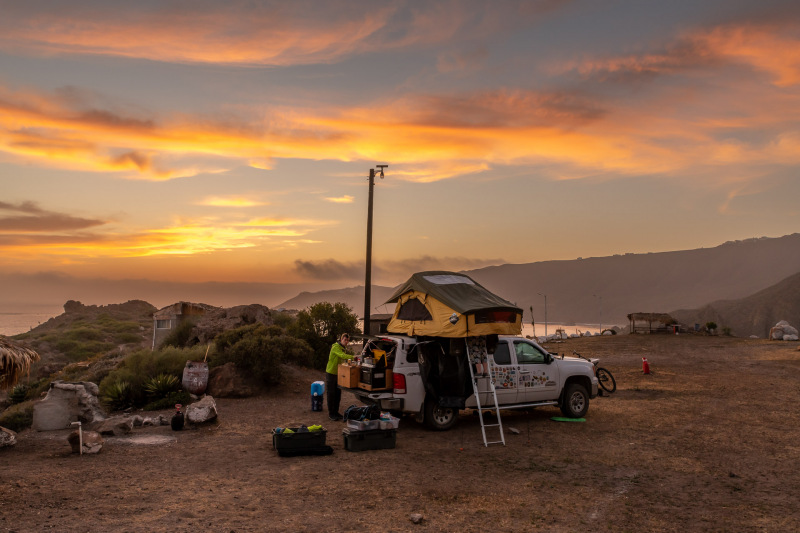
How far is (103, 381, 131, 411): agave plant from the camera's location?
15.5 m

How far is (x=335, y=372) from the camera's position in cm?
1376

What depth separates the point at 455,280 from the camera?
43.4 feet

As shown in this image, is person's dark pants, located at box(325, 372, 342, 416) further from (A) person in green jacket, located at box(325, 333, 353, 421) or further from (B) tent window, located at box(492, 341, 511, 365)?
(B) tent window, located at box(492, 341, 511, 365)

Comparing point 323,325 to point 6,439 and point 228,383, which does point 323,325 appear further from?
point 6,439

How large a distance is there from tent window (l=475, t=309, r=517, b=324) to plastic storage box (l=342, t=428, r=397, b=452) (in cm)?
283

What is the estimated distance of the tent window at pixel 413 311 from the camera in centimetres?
1252

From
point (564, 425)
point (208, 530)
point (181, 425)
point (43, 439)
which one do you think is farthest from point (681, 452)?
point (43, 439)

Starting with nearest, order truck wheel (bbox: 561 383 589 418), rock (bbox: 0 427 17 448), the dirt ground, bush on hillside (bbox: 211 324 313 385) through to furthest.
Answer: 1. the dirt ground
2. rock (bbox: 0 427 17 448)
3. truck wheel (bbox: 561 383 589 418)
4. bush on hillside (bbox: 211 324 313 385)

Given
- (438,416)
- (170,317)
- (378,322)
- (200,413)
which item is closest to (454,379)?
(438,416)

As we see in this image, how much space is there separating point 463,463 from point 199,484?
4.16 metres

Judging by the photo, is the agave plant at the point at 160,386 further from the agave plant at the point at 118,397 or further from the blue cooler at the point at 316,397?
the blue cooler at the point at 316,397

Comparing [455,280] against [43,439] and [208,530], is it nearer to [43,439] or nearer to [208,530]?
[208,530]

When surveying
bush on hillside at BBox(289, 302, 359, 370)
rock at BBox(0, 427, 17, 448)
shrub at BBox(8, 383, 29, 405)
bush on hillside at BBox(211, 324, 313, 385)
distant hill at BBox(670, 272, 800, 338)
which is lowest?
shrub at BBox(8, 383, 29, 405)

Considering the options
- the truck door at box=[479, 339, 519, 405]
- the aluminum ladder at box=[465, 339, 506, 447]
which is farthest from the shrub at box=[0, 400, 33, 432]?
the truck door at box=[479, 339, 519, 405]
